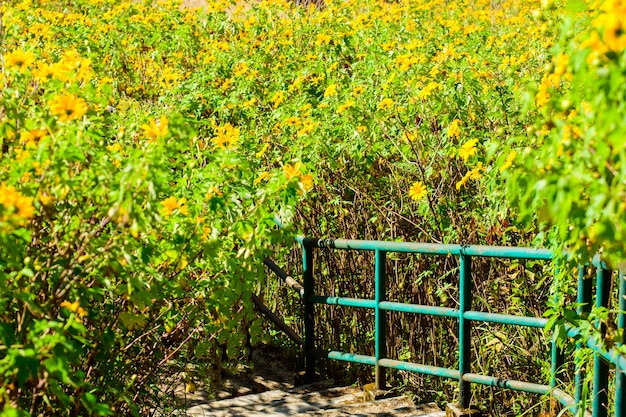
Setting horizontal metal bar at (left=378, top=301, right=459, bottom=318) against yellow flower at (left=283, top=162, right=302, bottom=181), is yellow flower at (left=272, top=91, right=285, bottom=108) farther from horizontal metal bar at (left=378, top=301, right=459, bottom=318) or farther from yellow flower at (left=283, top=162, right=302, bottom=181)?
yellow flower at (left=283, top=162, right=302, bottom=181)

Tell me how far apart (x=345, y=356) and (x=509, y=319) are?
123 cm

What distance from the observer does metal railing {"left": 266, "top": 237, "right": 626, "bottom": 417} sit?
403 cm

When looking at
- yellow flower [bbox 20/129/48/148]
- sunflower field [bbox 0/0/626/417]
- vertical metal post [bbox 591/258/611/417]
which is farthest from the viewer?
vertical metal post [bbox 591/258/611/417]

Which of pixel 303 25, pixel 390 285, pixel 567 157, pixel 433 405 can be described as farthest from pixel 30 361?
pixel 303 25

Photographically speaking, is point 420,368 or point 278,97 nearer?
point 420,368

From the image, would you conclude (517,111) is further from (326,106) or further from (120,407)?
(120,407)

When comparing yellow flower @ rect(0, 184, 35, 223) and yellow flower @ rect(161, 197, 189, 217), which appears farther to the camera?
yellow flower @ rect(161, 197, 189, 217)

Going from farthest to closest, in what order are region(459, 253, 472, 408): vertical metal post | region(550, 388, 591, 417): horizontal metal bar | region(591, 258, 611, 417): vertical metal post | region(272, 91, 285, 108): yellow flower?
region(272, 91, 285, 108): yellow flower
region(459, 253, 472, 408): vertical metal post
region(550, 388, 591, 417): horizontal metal bar
region(591, 258, 611, 417): vertical metal post

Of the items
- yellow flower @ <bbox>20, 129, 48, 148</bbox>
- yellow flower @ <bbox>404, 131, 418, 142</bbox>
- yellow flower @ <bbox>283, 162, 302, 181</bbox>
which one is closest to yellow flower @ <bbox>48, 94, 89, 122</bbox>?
yellow flower @ <bbox>20, 129, 48, 148</bbox>

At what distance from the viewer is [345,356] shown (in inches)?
235

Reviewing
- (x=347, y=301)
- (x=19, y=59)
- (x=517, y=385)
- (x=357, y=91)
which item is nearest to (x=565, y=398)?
(x=517, y=385)

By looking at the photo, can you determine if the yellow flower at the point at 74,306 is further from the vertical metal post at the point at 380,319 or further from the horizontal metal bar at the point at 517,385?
the vertical metal post at the point at 380,319

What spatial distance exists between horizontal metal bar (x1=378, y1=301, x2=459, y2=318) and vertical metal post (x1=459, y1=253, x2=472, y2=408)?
7 cm

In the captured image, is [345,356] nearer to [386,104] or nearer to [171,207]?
[386,104]
